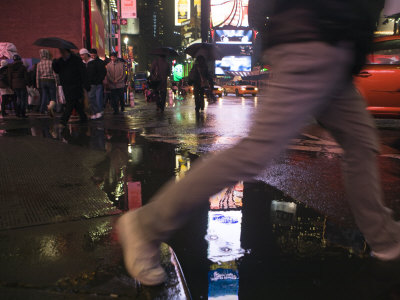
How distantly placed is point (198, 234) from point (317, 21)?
164cm

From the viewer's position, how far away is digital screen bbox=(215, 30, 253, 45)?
279 ft

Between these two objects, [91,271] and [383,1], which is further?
[383,1]

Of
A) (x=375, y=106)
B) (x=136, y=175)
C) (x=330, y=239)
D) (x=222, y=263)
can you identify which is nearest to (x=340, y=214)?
(x=330, y=239)

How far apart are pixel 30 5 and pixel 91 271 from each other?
20.0 m

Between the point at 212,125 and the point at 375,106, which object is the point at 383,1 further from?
the point at 212,125

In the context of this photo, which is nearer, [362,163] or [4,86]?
[362,163]

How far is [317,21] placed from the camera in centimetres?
172

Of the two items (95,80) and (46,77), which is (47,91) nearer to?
(46,77)

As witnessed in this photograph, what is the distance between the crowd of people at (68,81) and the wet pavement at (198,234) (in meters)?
4.45

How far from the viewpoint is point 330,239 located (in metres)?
2.63

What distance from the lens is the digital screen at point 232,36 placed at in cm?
8494

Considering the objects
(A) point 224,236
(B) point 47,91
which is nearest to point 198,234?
(A) point 224,236

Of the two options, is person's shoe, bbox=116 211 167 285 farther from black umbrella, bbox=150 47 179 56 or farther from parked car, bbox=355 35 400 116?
black umbrella, bbox=150 47 179 56

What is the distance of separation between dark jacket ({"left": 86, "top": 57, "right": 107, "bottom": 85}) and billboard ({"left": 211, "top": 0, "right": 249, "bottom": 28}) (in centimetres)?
7553
